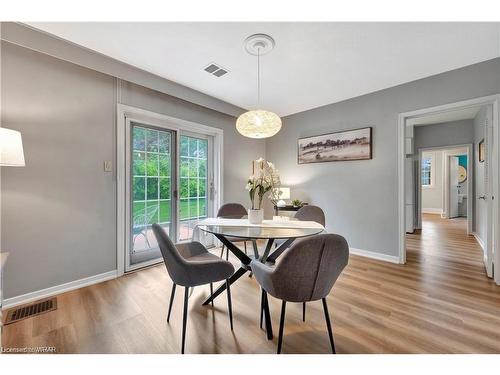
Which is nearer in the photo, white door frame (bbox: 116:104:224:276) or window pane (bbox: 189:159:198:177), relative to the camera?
white door frame (bbox: 116:104:224:276)

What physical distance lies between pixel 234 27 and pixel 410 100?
8.50ft

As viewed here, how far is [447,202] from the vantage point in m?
6.98

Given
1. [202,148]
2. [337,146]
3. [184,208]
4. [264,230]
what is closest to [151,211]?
[184,208]

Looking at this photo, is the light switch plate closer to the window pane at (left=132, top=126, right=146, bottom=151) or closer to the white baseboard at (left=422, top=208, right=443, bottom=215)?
the window pane at (left=132, top=126, right=146, bottom=151)

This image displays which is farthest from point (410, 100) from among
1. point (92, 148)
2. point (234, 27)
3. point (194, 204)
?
point (92, 148)

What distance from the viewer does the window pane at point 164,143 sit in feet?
10.4

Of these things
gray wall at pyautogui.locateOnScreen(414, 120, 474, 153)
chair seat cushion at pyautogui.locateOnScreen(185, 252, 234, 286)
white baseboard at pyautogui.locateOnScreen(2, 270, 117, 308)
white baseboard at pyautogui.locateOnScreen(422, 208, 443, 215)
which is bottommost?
white baseboard at pyautogui.locateOnScreen(2, 270, 117, 308)

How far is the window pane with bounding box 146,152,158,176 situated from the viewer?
3008 mm

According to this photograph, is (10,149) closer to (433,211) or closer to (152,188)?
(152,188)

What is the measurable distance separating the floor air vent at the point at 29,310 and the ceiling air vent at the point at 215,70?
113 inches

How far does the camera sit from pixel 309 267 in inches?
51.4

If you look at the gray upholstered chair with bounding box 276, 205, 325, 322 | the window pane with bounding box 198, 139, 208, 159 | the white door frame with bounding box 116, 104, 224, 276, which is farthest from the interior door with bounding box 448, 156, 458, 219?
the white door frame with bounding box 116, 104, 224, 276

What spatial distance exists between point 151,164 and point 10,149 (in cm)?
154

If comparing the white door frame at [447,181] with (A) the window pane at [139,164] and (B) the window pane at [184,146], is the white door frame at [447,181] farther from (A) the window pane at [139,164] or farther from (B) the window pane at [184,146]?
(A) the window pane at [139,164]
